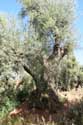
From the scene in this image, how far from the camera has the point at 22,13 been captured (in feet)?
79.9

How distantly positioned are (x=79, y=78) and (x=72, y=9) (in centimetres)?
1625

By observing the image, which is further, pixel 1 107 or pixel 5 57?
pixel 1 107

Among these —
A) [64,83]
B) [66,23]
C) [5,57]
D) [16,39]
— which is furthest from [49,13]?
[64,83]

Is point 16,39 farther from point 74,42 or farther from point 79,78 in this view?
point 79,78

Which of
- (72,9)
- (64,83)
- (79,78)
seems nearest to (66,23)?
(72,9)

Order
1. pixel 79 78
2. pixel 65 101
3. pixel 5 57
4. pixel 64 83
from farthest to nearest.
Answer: pixel 79 78 < pixel 64 83 < pixel 65 101 < pixel 5 57

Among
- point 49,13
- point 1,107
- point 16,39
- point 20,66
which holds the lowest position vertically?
point 1,107

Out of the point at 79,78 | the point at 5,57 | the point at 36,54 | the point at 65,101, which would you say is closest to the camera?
the point at 5,57

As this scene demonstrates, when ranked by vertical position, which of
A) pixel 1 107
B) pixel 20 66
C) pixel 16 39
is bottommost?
pixel 1 107

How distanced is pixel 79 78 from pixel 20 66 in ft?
56.6

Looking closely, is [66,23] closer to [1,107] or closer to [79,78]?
[1,107]

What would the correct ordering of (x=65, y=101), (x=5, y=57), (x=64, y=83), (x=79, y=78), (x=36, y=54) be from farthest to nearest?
(x=79, y=78) → (x=64, y=83) → (x=65, y=101) → (x=36, y=54) → (x=5, y=57)

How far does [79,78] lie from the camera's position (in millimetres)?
39250

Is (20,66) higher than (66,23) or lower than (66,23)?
lower
